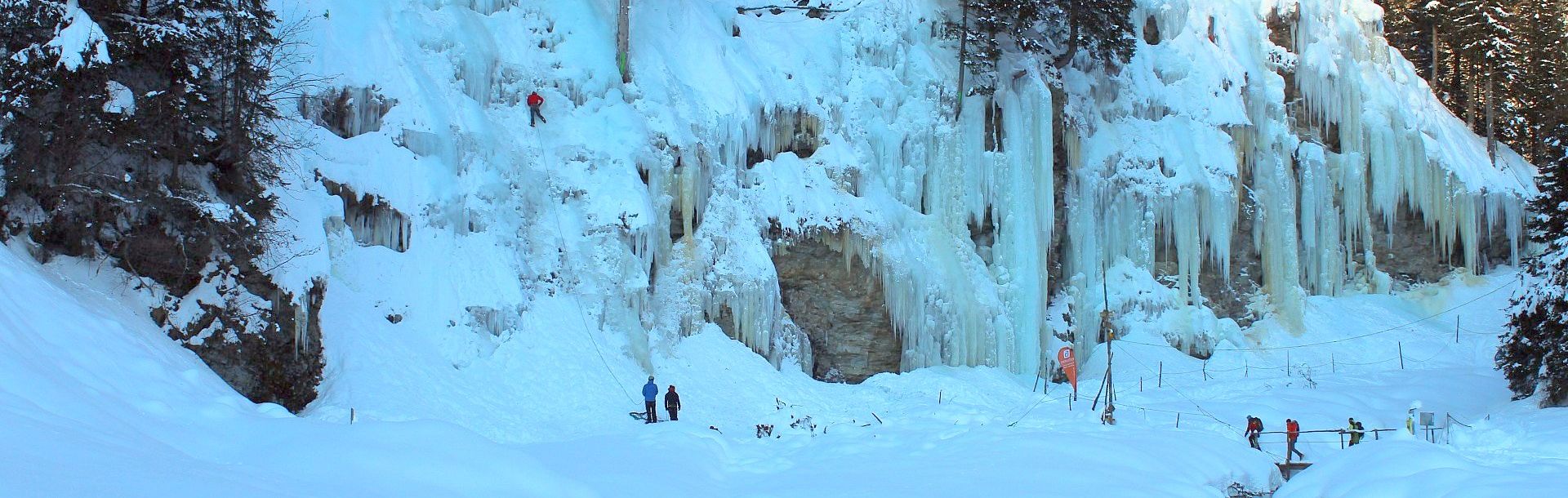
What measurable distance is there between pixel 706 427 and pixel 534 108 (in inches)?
301

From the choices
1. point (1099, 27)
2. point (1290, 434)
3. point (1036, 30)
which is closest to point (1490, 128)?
point (1099, 27)

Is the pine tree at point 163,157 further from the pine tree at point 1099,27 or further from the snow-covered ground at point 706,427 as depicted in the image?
the pine tree at point 1099,27

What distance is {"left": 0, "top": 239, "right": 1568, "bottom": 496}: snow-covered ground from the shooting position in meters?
8.10

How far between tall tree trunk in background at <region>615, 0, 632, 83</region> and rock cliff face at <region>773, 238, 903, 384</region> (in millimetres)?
4981

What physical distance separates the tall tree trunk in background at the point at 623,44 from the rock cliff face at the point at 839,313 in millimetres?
4981

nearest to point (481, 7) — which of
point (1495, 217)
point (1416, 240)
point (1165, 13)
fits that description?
point (1165, 13)

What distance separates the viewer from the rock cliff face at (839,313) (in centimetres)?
2259

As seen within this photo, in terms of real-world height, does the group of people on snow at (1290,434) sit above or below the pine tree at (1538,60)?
below

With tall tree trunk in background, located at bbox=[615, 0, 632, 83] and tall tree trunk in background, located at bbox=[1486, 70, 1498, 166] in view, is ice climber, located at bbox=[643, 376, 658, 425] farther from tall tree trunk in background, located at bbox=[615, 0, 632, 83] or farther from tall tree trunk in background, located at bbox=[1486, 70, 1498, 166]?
tall tree trunk in background, located at bbox=[1486, 70, 1498, 166]

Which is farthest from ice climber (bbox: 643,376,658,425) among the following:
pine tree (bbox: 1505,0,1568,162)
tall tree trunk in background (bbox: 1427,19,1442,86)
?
tall tree trunk in background (bbox: 1427,19,1442,86)

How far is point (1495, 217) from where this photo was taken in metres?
31.5

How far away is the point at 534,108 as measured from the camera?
68.2 ft

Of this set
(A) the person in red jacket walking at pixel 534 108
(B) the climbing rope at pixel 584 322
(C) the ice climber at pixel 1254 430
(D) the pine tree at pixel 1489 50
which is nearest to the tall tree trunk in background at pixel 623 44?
(A) the person in red jacket walking at pixel 534 108

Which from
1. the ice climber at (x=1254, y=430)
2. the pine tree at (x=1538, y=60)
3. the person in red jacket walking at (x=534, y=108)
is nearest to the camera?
the ice climber at (x=1254, y=430)
